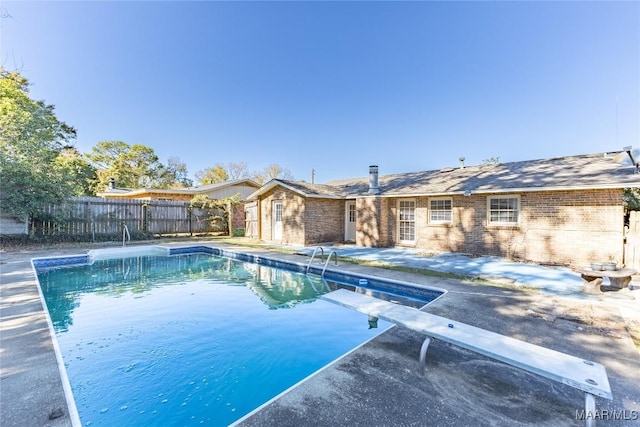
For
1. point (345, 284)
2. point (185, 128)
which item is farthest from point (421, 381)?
point (185, 128)

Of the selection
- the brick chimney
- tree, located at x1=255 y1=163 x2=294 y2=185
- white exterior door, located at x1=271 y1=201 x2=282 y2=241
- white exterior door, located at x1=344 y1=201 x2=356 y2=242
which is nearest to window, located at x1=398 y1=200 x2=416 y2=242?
the brick chimney

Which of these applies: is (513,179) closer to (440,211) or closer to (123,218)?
(440,211)

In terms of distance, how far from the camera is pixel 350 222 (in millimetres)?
16328

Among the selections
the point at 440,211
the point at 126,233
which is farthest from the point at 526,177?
the point at 126,233

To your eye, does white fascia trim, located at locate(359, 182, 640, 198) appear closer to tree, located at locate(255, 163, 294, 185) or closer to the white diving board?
the white diving board

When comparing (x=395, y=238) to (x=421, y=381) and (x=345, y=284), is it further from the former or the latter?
(x=421, y=381)

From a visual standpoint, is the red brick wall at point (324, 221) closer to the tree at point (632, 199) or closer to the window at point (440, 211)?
the window at point (440, 211)

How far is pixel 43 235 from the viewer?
14.2 meters

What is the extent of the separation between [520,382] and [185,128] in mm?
29942

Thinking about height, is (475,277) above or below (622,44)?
below

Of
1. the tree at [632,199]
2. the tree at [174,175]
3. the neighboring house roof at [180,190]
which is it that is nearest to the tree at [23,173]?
the neighboring house roof at [180,190]

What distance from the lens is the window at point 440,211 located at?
40.6 feet

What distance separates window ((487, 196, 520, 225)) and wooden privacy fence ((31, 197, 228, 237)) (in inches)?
652

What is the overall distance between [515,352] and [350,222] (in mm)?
13398
